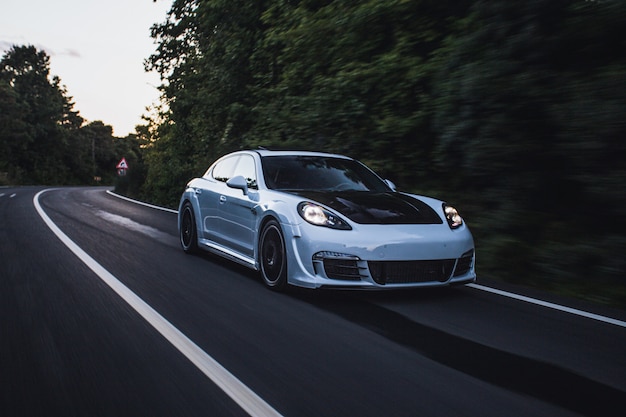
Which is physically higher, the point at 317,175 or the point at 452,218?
the point at 317,175

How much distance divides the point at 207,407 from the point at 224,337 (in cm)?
132

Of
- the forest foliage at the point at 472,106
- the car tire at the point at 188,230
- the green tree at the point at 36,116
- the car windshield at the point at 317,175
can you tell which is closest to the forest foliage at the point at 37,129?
the green tree at the point at 36,116

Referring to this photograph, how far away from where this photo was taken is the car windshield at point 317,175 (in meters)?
6.93

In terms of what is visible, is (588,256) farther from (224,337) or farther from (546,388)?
(224,337)

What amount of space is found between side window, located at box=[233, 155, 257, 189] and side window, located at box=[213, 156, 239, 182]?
17 cm

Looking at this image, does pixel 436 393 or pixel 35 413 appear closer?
pixel 35 413

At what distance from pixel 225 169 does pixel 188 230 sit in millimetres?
1102

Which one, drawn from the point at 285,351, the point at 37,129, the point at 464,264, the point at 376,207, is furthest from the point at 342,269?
the point at 37,129

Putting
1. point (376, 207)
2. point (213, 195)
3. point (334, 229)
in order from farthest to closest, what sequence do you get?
1. point (213, 195)
2. point (376, 207)
3. point (334, 229)

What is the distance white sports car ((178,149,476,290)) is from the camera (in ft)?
18.1

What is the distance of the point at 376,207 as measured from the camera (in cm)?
596

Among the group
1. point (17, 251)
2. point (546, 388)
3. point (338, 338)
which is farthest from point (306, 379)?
point (17, 251)

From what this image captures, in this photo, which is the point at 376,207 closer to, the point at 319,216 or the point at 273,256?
the point at 319,216

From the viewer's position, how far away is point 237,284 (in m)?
6.51
